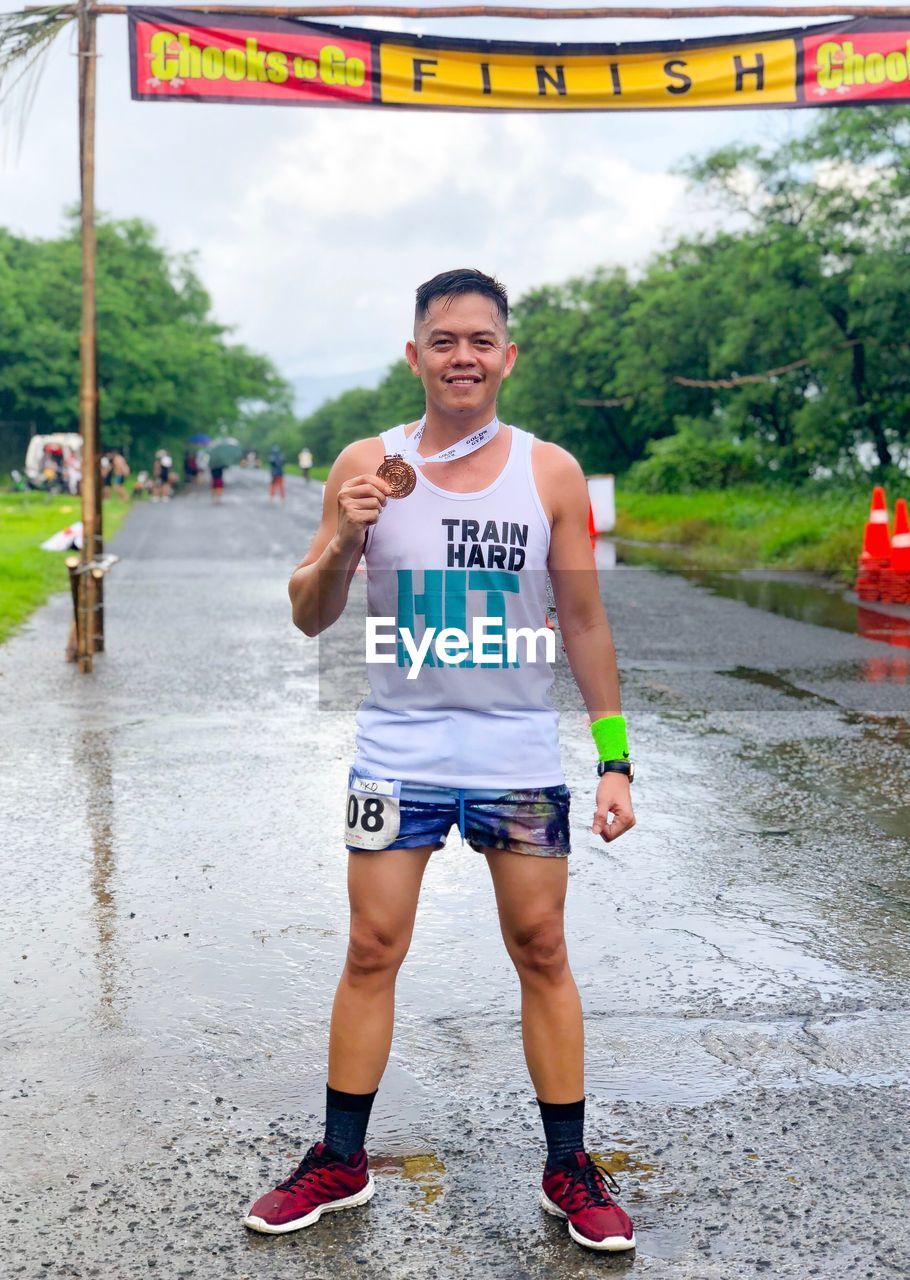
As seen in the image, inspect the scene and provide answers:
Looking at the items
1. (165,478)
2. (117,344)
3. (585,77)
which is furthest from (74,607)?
(117,344)

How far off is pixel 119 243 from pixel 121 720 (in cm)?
6909

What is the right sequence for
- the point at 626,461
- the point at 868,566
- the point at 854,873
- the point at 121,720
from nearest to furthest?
the point at 854,873
the point at 121,720
the point at 868,566
the point at 626,461

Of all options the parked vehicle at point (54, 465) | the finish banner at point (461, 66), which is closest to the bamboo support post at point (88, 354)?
the finish banner at point (461, 66)

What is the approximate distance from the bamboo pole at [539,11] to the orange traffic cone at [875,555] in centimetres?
656

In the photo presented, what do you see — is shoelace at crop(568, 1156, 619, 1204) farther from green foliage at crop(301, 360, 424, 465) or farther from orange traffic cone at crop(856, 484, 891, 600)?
green foliage at crop(301, 360, 424, 465)

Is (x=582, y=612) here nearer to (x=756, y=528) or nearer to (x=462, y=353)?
(x=462, y=353)

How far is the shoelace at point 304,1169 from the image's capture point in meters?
3.34

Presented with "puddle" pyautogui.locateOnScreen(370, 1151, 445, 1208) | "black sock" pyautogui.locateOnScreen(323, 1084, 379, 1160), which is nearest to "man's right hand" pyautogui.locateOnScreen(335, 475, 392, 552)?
"black sock" pyautogui.locateOnScreen(323, 1084, 379, 1160)

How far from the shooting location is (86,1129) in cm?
373

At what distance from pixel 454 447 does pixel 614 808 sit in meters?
0.83

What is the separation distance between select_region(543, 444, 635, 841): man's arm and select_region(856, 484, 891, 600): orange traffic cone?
1257 centimetres

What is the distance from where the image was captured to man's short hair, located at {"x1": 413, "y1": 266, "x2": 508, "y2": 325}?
340 centimetres

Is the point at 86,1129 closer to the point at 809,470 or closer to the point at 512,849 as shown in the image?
the point at 512,849

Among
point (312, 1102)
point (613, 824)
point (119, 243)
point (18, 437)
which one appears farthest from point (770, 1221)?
point (119, 243)
